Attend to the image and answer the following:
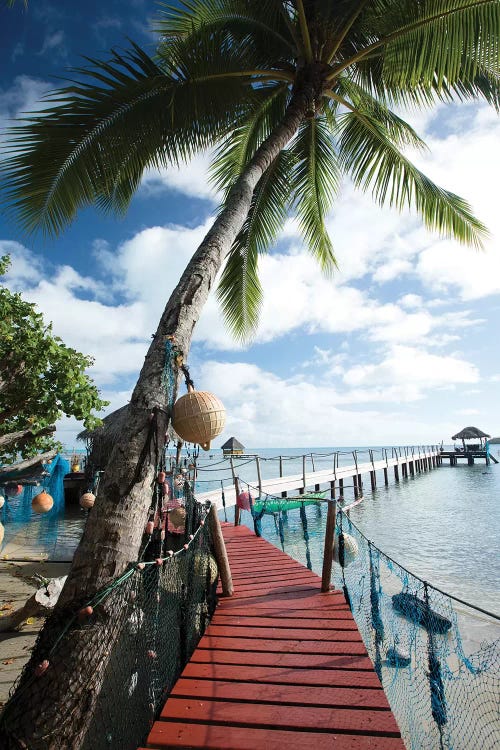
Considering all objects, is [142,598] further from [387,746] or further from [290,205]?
[290,205]

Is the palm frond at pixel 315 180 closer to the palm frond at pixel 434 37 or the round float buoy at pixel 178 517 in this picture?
the palm frond at pixel 434 37

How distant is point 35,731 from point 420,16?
6329mm

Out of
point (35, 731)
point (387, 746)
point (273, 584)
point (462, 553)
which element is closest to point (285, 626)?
point (273, 584)

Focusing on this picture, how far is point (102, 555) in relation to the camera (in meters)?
2.20

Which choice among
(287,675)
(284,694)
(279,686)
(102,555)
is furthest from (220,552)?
(102,555)

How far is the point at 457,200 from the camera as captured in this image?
605cm

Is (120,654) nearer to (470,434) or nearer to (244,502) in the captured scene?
(244,502)

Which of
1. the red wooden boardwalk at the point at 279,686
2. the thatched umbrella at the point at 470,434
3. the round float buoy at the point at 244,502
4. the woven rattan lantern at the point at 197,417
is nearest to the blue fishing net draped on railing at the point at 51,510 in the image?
the round float buoy at the point at 244,502

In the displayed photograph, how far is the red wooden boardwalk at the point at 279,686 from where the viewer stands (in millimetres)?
2402

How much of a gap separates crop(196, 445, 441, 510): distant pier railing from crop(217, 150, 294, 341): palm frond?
3.54m

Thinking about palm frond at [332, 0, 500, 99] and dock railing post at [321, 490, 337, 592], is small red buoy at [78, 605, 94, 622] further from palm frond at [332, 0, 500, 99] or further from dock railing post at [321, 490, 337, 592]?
palm frond at [332, 0, 500, 99]

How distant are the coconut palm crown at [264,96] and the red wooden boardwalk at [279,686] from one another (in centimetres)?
464

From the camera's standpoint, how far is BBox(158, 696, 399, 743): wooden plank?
8.11ft

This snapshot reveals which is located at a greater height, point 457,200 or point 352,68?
point 352,68
